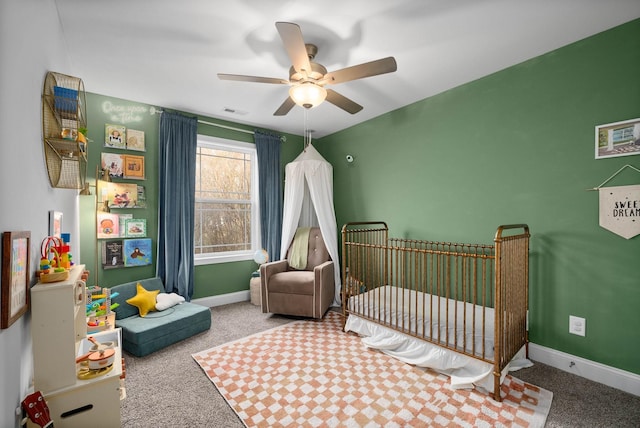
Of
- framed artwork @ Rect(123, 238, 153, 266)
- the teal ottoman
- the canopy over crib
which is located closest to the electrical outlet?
the canopy over crib

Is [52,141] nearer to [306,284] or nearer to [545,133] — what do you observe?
[306,284]

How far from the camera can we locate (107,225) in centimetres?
300

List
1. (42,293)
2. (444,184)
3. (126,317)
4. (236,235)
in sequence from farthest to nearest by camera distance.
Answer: (236,235) → (444,184) → (126,317) → (42,293)

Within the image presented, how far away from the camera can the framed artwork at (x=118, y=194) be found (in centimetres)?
297

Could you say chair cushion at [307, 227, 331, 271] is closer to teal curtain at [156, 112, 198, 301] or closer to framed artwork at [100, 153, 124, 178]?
teal curtain at [156, 112, 198, 301]

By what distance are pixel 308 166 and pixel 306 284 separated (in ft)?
5.03

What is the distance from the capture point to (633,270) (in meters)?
1.91

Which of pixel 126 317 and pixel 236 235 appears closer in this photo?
pixel 126 317

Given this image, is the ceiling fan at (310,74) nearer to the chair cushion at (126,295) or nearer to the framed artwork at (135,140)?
the framed artwork at (135,140)

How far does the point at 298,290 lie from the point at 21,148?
2.52 m

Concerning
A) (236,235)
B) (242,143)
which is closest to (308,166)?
(242,143)

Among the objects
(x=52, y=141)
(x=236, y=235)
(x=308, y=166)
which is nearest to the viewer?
(x=52, y=141)

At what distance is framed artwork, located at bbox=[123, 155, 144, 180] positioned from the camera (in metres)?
3.12

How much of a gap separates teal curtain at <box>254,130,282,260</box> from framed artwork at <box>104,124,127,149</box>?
61.9 inches
